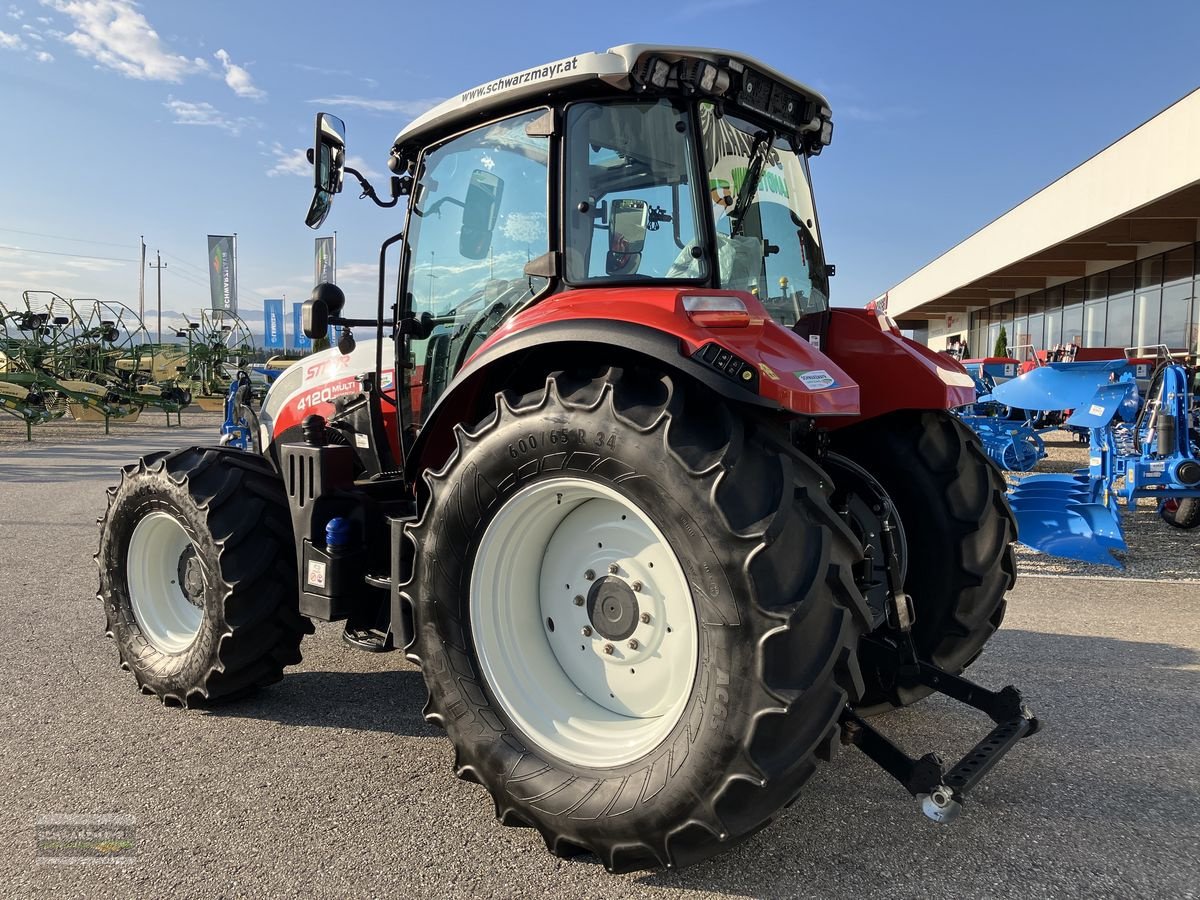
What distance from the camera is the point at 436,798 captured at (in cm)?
269

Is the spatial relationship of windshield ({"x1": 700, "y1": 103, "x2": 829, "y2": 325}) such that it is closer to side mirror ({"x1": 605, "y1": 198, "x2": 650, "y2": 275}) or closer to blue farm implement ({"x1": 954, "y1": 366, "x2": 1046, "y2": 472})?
side mirror ({"x1": 605, "y1": 198, "x2": 650, "y2": 275})

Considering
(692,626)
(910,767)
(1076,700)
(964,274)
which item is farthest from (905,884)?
(964,274)

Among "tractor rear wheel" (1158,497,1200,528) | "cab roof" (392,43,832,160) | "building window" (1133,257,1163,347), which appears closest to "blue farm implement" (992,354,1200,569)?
"tractor rear wheel" (1158,497,1200,528)

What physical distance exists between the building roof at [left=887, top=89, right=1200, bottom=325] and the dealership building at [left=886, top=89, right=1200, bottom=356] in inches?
1.0

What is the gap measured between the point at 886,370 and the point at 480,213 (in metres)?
1.59

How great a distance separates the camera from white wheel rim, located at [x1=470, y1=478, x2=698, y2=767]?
2.39 metres

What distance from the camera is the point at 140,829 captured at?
2.48m

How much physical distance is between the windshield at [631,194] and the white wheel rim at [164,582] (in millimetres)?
2199

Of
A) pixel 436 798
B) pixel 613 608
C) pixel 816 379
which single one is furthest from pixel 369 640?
pixel 816 379

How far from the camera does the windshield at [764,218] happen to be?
112 inches

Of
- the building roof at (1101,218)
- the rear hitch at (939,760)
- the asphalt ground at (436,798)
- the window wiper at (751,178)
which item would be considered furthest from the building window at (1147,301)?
the rear hitch at (939,760)

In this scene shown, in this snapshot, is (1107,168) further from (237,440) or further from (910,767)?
(910,767)

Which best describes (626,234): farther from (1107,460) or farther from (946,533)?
(1107,460)

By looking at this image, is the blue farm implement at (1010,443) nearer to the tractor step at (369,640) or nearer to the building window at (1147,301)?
the tractor step at (369,640)
